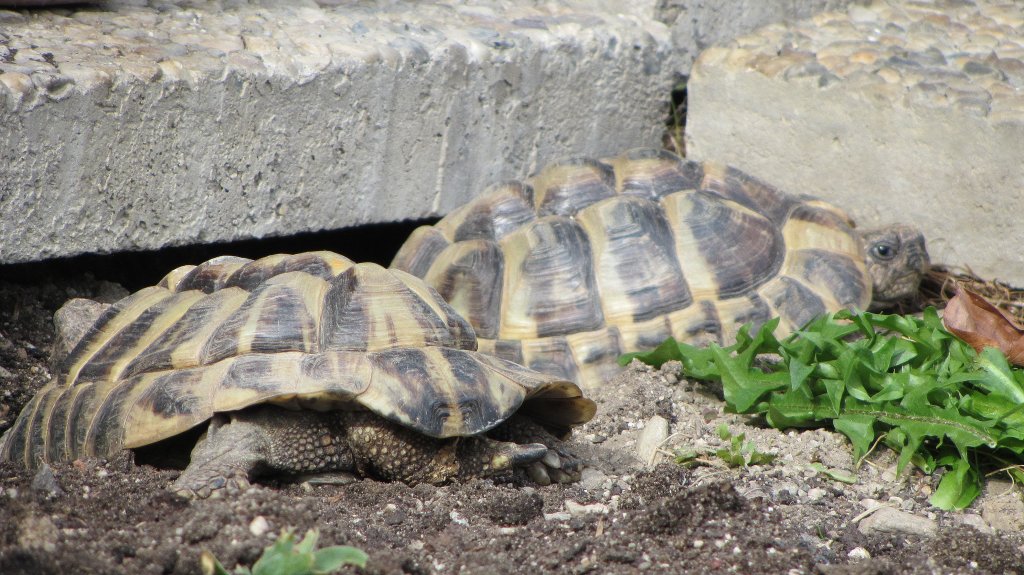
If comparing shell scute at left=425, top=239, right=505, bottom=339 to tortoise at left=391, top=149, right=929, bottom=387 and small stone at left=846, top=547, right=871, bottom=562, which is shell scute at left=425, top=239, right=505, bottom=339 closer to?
tortoise at left=391, top=149, right=929, bottom=387

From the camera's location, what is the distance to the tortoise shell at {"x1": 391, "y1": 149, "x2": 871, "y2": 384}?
3980 mm

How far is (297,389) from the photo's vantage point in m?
2.66

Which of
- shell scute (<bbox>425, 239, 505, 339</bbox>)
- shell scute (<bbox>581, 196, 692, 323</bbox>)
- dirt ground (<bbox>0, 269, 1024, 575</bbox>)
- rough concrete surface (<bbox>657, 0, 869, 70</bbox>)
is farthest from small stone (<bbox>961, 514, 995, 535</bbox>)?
rough concrete surface (<bbox>657, 0, 869, 70</bbox>)

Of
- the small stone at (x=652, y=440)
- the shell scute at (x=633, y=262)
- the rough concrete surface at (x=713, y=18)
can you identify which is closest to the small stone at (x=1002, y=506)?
the small stone at (x=652, y=440)

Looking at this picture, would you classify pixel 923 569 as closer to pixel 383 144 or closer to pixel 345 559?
pixel 345 559

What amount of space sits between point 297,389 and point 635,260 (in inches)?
70.1

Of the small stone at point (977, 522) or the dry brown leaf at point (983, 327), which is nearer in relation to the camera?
the small stone at point (977, 522)

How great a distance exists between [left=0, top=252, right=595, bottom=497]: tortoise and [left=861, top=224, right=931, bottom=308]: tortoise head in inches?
73.0

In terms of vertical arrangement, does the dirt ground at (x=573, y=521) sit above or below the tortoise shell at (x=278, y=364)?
below

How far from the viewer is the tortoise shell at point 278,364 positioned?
A: 269 cm

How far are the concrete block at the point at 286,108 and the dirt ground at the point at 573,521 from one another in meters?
1.06

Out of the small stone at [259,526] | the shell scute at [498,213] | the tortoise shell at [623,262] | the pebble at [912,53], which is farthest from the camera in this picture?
the pebble at [912,53]

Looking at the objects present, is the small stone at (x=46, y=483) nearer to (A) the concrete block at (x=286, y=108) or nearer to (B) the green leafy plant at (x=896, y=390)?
(A) the concrete block at (x=286, y=108)

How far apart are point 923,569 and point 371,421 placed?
1.41m
